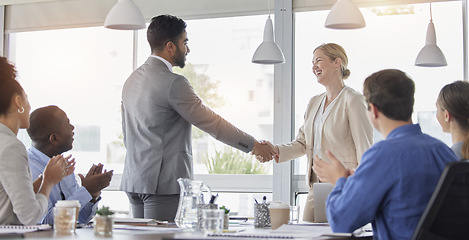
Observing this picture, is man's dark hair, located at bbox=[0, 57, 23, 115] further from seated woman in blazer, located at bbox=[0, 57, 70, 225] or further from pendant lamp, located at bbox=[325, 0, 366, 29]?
pendant lamp, located at bbox=[325, 0, 366, 29]

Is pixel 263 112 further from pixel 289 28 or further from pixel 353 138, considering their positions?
pixel 353 138

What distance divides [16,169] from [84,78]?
3856 millimetres

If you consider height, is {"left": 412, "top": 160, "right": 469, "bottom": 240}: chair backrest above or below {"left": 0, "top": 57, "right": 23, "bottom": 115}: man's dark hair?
below

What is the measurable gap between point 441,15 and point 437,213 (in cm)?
360

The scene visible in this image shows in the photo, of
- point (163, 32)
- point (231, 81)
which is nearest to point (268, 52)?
point (163, 32)

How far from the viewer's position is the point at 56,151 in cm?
312

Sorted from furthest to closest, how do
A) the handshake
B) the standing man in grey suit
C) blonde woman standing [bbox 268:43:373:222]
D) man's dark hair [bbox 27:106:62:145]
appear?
the handshake → blonde woman standing [bbox 268:43:373:222] → the standing man in grey suit → man's dark hair [bbox 27:106:62:145]

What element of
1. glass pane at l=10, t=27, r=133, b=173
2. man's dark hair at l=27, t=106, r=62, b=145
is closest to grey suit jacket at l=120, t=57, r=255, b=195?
man's dark hair at l=27, t=106, r=62, b=145

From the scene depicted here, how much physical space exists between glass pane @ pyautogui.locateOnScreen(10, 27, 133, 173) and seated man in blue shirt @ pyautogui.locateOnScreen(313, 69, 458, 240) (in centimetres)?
409

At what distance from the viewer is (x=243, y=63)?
557cm

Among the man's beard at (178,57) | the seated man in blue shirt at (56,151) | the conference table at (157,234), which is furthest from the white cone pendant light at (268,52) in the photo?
the conference table at (157,234)

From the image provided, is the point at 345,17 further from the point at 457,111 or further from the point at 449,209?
the point at 449,209

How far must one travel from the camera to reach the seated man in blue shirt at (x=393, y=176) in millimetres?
1929

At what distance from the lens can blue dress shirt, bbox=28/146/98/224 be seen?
2.89m
